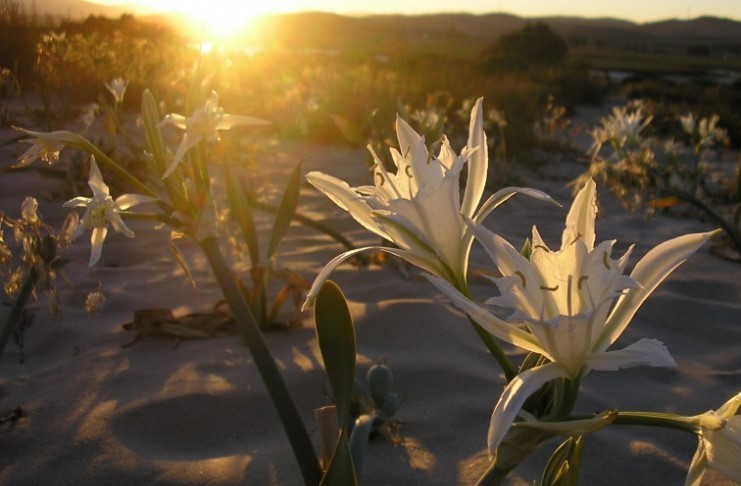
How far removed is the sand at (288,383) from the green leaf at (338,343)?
0.73 m

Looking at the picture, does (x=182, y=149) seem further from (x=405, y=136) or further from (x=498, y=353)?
(x=498, y=353)

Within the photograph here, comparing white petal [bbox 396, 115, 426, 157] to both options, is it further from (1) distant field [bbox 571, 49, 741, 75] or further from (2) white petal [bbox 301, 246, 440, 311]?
(1) distant field [bbox 571, 49, 741, 75]

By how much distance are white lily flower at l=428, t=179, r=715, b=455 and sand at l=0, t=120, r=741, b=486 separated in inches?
36.7

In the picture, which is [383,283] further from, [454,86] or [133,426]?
[454,86]

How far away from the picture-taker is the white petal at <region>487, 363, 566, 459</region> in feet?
2.60

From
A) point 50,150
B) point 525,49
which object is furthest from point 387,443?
point 525,49

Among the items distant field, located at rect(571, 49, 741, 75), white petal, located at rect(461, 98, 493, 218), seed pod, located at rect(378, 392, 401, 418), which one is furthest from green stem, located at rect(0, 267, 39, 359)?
distant field, located at rect(571, 49, 741, 75)

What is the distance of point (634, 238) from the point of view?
14.9 ft

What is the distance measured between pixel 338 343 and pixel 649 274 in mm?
482

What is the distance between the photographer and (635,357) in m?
0.85

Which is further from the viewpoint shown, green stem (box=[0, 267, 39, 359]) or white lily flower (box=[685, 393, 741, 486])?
green stem (box=[0, 267, 39, 359])

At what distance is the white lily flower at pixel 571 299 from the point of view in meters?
0.86

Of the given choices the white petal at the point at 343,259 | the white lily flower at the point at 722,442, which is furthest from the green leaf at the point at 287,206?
the white lily flower at the point at 722,442

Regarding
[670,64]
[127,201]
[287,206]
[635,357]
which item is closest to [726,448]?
[635,357]
